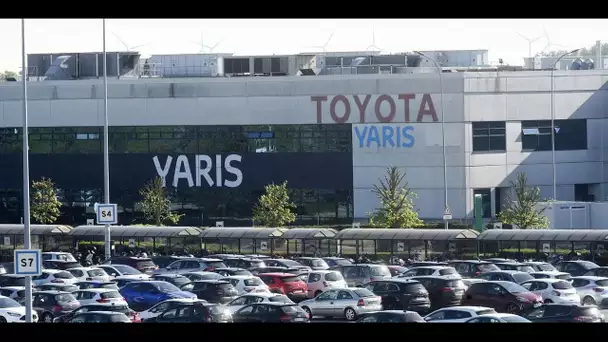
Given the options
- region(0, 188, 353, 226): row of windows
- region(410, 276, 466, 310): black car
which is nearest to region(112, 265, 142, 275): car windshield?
region(410, 276, 466, 310): black car

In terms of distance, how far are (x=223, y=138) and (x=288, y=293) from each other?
19.6 meters

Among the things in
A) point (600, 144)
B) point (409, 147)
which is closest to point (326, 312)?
point (409, 147)

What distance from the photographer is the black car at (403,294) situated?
68.7 feet

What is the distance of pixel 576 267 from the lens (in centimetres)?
2609

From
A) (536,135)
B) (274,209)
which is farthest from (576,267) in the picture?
(536,135)

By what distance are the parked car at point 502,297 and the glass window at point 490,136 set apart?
805 inches

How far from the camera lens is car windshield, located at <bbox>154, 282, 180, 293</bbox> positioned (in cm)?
2194

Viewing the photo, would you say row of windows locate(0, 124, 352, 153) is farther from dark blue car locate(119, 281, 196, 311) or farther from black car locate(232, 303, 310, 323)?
black car locate(232, 303, 310, 323)

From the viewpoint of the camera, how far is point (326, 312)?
2083 centimetres

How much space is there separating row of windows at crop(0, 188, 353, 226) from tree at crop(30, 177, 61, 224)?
5.75 ft

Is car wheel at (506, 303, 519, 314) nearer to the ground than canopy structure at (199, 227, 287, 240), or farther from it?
nearer to the ground

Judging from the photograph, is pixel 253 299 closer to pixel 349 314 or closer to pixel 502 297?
pixel 349 314

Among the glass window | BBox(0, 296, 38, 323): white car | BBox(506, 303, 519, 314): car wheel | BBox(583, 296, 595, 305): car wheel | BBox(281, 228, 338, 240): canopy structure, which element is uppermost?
the glass window
